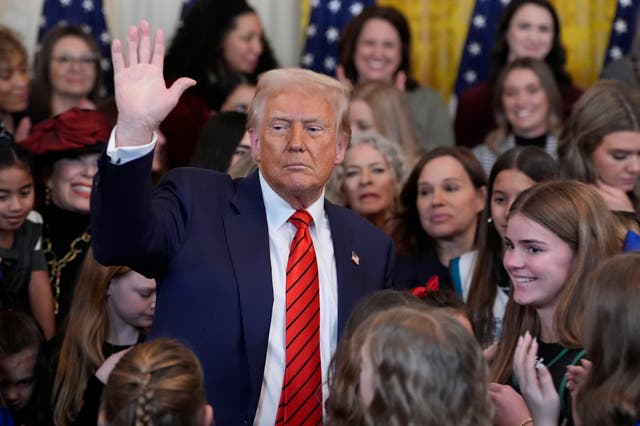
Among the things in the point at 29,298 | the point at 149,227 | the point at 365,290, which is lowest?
the point at 29,298

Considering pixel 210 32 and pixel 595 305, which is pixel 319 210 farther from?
pixel 210 32

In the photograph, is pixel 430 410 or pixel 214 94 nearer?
pixel 430 410

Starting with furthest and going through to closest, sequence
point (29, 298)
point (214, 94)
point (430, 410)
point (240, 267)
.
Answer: point (214, 94) < point (29, 298) < point (240, 267) < point (430, 410)

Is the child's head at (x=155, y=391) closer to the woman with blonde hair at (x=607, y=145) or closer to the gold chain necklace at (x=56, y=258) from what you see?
the gold chain necklace at (x=56, y=258)

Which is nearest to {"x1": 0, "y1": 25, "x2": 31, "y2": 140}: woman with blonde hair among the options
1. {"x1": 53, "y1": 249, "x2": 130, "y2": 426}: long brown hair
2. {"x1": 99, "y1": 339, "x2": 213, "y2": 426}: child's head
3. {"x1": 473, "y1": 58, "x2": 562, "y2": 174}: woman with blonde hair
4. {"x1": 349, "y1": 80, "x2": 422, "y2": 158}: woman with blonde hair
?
{"x1": 349, "y1": 80, "x2": 422, "y2": 158}: woman with blonde hair

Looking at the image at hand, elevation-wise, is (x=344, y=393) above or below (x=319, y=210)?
below

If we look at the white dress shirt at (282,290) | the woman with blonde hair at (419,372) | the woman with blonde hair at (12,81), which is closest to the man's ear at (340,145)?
the white dress shirt at (282,290)

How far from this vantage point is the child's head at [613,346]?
126 inches

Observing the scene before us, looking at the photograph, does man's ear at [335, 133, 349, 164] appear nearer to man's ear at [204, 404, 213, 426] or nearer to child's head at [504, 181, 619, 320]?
child's head at [504, 181, 619, 320]

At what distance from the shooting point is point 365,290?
12.8ft

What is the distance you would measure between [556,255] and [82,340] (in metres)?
1.68

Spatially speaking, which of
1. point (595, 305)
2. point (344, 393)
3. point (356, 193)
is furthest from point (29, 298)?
point (595, 305)

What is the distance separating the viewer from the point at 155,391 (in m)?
3.09

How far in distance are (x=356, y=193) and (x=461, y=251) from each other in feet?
2.17
